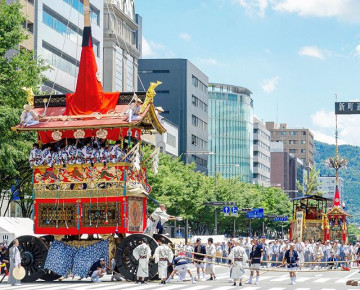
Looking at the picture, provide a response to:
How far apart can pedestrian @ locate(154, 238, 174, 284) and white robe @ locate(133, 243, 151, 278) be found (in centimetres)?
35

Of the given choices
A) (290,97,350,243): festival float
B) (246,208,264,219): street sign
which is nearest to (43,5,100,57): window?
(290,97,350,243): festival float

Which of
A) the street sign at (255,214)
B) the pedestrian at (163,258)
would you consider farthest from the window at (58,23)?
the pedestrian at (163,258)

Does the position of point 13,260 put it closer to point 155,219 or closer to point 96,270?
point 96,270

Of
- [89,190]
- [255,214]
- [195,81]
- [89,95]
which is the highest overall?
[195,81]

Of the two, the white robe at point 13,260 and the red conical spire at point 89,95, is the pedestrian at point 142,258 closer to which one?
the white robe at point 13,260

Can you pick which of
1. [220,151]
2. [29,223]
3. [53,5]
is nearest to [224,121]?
[220,151]

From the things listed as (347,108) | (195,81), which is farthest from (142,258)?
(195,81)

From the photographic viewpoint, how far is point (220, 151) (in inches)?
7170

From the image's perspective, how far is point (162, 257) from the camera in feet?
104

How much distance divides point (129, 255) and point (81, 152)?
4273 mm

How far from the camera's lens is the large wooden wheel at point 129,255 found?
1262 inches

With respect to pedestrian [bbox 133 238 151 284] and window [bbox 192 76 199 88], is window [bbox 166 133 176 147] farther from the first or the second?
pedestrian [bbox 133 238 151 284]

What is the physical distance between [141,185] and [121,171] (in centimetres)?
132

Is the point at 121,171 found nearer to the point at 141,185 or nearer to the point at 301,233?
the point at 141,185
